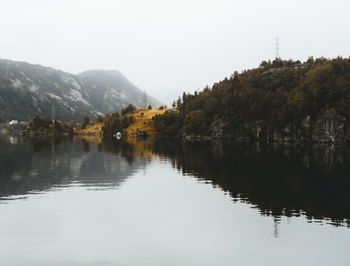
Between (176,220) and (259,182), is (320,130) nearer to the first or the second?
(259,182)

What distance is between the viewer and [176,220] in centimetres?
2969

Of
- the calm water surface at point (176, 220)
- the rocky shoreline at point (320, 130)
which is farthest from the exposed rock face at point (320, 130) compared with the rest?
the calm water surface at point (176, 220)

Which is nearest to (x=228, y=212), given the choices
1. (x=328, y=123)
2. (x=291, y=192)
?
(x=291, y=192)

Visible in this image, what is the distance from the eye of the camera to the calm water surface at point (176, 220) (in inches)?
837

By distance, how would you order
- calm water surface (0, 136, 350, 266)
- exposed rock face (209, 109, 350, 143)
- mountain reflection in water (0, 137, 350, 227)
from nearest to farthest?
calm water surface (0, 136, 350, 266)
mountain reflection in water (0, 137, 350, 227)
exposed rock face (209, 109, 350, 143)

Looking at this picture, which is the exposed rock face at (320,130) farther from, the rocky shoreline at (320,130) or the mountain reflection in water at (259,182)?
the mountain reflection in water at (259,182)

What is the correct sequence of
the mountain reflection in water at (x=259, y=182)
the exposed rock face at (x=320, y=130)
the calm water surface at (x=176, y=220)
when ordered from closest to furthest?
the calm water surface at (x=176, y=220) < the mountain reflection in water at (x=259, y=182) < the exposed rock face at (x=320, y=130)

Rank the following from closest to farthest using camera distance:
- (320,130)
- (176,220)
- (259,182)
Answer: (176,220)
(259,182)
(320,130)

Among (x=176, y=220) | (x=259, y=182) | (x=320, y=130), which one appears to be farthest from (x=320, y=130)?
(x=176, y=220)

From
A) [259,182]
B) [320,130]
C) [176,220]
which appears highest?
[320,130]

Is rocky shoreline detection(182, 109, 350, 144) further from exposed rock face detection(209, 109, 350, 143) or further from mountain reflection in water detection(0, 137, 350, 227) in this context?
mountain reflection in water detection(0, 137, 350, 227)

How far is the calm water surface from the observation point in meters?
21.3

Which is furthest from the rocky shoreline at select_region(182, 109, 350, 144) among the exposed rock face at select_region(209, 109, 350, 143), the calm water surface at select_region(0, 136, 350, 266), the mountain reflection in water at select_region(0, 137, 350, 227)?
the calm water surface at select_region(0, 136, 350, 266)

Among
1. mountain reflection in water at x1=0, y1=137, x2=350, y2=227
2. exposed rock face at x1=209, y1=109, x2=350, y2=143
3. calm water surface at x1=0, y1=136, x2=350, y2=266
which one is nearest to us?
calm water surface at x1=0, y1=136, x2=350, y2=266
